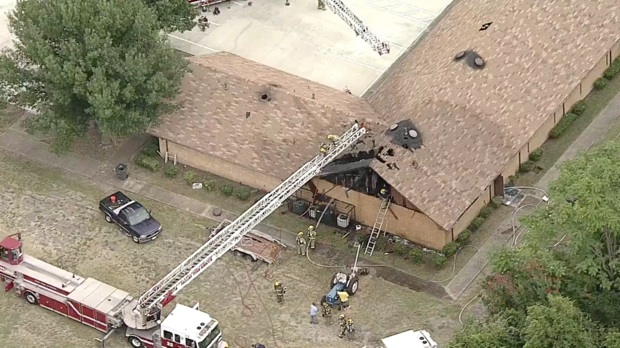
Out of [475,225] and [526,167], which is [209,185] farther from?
[526,167]

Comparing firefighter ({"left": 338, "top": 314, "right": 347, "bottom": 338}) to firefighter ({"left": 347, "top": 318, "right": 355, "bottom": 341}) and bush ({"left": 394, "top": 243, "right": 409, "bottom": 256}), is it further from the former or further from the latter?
bush ({"left": 394, "top": 243, "right": 409, "bottom": 256})

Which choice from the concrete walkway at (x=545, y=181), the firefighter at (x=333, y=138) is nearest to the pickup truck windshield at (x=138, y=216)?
the firefighter at (x=333, y=138)

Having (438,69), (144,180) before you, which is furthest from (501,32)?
(144,180)

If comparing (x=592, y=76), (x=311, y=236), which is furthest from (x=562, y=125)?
(x=311, y=236)

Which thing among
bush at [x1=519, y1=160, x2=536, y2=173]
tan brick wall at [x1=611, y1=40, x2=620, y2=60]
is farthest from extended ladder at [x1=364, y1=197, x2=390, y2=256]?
tan brick wall at [x1=611, y1=40, x2=620, y2=60]

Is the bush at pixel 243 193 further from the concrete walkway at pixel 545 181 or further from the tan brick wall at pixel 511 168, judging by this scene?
the tan brick wall at pixel 511 168

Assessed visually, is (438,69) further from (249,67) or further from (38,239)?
(38,239)
